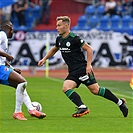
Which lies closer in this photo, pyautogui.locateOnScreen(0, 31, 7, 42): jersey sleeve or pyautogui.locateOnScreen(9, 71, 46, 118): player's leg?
pyautogui.locateOnScreen(9, 71, 46, 118): player's leg

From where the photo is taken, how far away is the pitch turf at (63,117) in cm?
952

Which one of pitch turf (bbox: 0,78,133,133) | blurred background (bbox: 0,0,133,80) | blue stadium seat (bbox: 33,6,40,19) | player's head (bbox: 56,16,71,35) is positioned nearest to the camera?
pitch turf (bbox: 0,78,133,133)

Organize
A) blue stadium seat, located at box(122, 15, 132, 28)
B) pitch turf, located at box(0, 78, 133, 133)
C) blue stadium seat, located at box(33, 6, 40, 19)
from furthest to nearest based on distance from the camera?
blue stadium seat, located at box(33, 6, 40, 19), blue stadium seat, located at box(122, 15, 132, 28), pitch turf, located at box(0, 78, 133, 133)

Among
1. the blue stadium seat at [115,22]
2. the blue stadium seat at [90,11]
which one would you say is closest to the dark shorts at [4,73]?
the blue stadium seat at [115,22]

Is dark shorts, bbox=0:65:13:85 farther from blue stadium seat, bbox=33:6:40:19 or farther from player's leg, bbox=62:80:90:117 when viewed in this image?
blue stadium seat, bbox=33:6:40:19

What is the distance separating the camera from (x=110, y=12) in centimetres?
3109

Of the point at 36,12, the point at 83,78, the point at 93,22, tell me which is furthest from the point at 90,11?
the point at 83,78

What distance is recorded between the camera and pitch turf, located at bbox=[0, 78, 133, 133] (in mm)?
9523

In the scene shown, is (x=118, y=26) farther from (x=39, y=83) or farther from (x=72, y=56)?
(x=72, y=56)

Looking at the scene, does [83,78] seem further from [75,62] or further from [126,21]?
[126,21]

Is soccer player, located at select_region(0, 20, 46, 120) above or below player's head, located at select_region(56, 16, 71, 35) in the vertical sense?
below

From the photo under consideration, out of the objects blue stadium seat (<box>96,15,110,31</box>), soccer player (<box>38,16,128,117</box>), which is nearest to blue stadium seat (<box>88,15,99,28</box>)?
blue stadium seat (<box>96,15,110,31</box>)

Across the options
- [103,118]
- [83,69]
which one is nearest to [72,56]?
[83,69]

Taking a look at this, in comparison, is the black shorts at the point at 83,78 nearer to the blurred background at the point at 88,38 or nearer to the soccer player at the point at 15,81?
the soccer player at the point at 15,81
